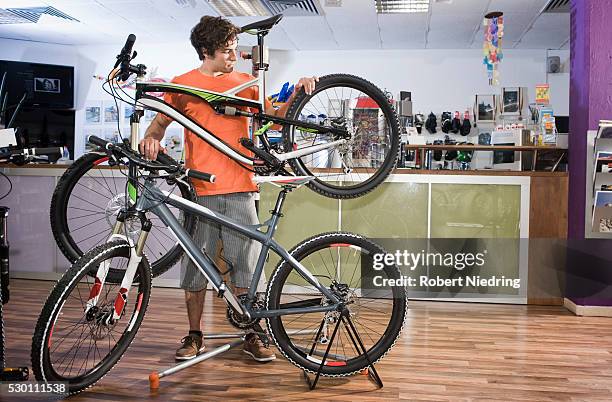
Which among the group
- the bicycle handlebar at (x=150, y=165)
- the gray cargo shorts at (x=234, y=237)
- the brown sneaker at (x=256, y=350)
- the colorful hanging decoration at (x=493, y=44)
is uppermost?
the colorful hanging decoration at (x=493, y=44)

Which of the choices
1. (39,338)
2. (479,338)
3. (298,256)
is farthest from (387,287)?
(39,338)

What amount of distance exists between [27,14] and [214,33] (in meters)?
5.52

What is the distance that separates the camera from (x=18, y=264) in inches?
187

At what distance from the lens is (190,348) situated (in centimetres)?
276

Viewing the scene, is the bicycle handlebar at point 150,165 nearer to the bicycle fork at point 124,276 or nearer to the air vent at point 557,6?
the bicycle fork at point 124,276

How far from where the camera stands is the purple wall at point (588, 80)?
3898 mm

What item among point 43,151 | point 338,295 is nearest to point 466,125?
point 338,295

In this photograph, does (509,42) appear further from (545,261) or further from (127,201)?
(127,201)

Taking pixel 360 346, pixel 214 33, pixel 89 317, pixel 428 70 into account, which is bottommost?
pixel 360 346

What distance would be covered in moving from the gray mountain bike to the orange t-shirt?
0.61 ft

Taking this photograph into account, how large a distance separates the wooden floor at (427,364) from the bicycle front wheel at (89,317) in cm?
12

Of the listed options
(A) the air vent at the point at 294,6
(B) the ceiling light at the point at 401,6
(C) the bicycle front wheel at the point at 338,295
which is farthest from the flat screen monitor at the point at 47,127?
(C) the bicycle front wheel at the point at 338,295

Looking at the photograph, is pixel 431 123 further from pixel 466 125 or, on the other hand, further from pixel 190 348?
pixel 190 348

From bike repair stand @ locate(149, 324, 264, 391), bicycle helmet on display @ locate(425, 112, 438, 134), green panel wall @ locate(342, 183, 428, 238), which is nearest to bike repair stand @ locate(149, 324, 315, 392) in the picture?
bike repair stand @ locate(149, 324, 264, 391)
